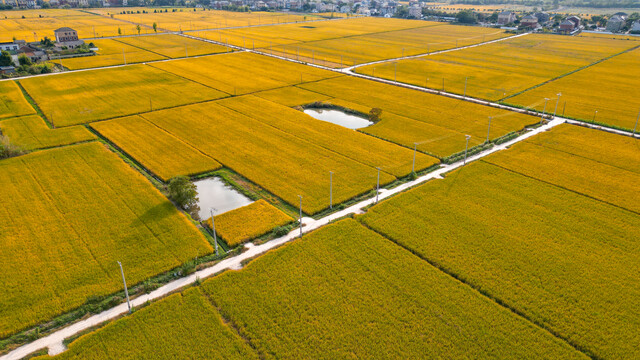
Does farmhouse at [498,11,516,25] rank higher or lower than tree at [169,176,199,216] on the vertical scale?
higher

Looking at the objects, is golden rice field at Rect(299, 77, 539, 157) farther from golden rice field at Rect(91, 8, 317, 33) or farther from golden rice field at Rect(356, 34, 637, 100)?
golden rice field at Rect(91, 8, 317, 33)

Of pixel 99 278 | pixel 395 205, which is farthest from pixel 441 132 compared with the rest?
pixel 99 278

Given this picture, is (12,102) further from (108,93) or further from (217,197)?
(217,197)

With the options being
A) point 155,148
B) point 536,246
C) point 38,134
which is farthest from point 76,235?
point 536,246

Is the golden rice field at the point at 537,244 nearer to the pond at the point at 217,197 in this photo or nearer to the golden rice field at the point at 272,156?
the golden rice field at the point at 272,156

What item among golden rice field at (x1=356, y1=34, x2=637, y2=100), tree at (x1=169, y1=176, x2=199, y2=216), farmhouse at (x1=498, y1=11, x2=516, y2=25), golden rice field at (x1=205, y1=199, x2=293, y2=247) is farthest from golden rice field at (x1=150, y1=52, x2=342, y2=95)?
farmhouse at (x1=498, y1=11, x2=516, y2=25)

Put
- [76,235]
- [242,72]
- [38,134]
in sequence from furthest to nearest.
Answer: [242,72], [38,134], [76,235]

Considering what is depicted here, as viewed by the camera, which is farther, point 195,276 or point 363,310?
point 195,276
